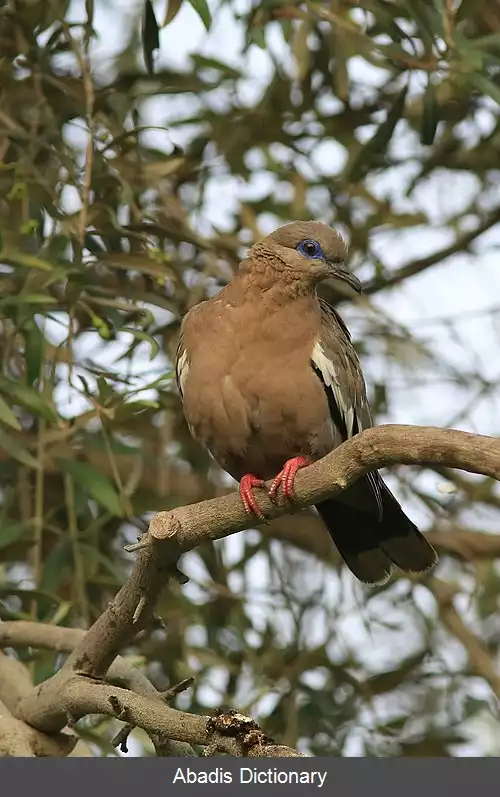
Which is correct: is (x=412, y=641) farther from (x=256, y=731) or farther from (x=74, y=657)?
(x=256, y=731)

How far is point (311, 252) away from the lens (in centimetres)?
315

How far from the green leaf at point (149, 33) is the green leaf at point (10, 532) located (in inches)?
52.0

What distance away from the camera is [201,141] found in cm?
404

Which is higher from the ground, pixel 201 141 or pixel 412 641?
pixel 201 141

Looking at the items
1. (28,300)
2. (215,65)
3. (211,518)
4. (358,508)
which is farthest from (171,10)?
(211,518)

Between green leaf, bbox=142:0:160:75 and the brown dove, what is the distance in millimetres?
655

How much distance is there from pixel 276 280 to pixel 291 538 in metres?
1.55

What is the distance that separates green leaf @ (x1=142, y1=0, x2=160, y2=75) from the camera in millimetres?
3320

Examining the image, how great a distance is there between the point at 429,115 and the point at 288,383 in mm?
983

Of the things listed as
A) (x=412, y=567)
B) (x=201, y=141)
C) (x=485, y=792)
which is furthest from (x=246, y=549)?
(x=485, y=792)

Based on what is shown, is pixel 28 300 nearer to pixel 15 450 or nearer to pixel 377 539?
pixel 15 450

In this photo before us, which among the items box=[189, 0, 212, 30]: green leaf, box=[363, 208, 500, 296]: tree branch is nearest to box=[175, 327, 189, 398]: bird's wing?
box=[189, 0, 212, 30]: green leaf

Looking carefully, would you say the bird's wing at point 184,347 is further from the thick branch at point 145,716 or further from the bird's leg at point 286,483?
the thick branch at point 145,716

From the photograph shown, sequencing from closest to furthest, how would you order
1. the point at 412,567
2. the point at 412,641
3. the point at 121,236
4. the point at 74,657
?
the point at 74,657 < the point at 412,567 < the point at 121,236 < the point at 412,641
